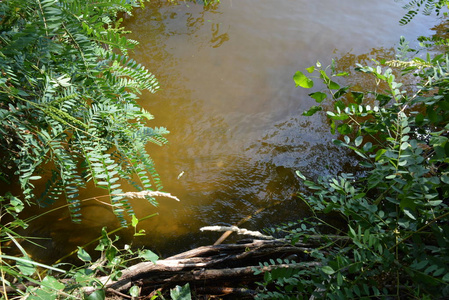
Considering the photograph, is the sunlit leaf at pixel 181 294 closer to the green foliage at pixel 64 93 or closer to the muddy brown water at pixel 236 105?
the green foliage at pixel 64 93

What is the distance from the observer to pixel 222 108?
3025 mm

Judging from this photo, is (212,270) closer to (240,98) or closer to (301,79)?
(301,79)

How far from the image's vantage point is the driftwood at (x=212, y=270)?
1.67 m

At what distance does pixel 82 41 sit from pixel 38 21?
0.17 metres

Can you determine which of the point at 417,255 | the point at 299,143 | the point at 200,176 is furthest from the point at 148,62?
the point at 417,255

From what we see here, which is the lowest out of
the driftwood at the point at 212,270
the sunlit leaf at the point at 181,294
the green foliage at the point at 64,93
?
the driftwood at the point at 212,270

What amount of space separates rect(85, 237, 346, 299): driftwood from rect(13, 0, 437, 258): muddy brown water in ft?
1.18

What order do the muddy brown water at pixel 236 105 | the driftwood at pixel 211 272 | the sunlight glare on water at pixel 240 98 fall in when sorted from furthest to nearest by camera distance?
the sunlight glare on water at pixel 240 98
the muddy brown water at pixel 236 105
the driftwood at pixel 211 272

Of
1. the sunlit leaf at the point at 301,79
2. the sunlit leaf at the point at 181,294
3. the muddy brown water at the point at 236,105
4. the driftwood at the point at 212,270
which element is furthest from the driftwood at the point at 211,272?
the sunlit leaf at the point at 301,79

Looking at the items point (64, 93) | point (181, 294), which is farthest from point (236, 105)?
point (181, 294)

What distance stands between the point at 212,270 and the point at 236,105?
170 centimetres

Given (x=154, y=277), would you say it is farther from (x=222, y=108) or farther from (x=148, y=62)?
(x=148, y=62)

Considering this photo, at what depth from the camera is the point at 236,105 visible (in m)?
3.06

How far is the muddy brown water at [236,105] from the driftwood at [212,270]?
359mm
